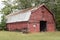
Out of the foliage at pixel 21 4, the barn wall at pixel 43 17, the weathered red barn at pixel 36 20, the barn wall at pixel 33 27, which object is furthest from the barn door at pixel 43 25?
the foliage at pixel 21 4

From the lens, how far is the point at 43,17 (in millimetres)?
53062

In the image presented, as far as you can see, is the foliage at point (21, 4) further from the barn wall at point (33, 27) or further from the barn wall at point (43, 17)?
the barn wall at point (33, 27)

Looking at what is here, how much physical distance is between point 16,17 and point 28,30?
9264 millimetres

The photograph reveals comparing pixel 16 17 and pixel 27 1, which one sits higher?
pixel 27 1

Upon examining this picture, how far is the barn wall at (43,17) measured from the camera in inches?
2028

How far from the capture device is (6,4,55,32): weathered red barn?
50719 mm

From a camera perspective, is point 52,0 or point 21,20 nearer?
point 21,20

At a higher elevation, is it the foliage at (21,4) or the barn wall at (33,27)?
the foliage at (21,4)

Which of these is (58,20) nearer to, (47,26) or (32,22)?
(47,26)

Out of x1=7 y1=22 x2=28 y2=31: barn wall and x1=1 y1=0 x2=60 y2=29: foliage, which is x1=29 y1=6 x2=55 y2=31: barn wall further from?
x1=1 y1=0 x2=60 y2=29: foliage

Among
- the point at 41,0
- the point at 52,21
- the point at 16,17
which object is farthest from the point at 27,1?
the point at 52,21

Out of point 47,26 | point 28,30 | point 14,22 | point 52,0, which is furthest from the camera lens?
point 52,0

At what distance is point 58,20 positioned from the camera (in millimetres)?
55219

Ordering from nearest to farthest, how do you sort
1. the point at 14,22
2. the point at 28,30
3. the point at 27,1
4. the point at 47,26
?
the point at 28,30
the point at 47,26
the point at 14,22
the point at 27,1
